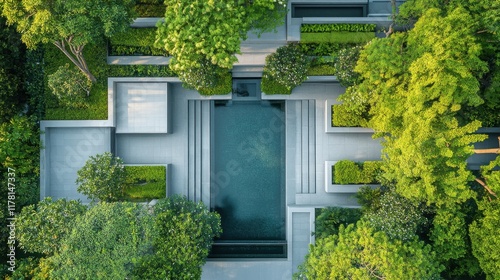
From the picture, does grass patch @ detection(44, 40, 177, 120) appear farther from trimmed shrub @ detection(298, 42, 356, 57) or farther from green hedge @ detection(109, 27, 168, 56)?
trimmed shrub @ detection(298, 42, 356, 57)

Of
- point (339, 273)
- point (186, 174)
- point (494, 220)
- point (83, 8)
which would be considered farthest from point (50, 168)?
Result: point (494, 220)

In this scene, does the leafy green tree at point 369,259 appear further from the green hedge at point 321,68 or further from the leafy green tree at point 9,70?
the leafy green tree at point 9,70

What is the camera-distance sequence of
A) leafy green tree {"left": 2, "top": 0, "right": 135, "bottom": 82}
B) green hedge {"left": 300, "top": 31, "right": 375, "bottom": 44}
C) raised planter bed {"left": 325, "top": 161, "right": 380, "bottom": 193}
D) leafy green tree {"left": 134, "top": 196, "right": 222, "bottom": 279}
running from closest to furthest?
leafy green tree {"left": 2, "top": 0, "right": 135, "bottom": 82}
leafy green tree {"left": 134, "top": 196, "right": 222, "bottom": 279}
green hedge {"left": 300, "top": 31, "right": 375, "bottom": 44}
raised planter bed {"left": 325, "top": 161, "right": 380, "bottom": 193}

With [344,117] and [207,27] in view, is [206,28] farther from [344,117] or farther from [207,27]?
[344,117]

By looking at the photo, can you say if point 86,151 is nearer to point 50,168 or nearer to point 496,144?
point 50,168

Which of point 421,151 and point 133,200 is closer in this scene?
point 421,151

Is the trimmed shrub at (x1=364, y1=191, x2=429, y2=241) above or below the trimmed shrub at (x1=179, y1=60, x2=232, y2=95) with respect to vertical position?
below

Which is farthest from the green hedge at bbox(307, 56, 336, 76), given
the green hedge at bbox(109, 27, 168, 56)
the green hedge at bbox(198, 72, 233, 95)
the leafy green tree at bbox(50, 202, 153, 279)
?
the leafy green tree at bbox(50, 202, 153, 279)
